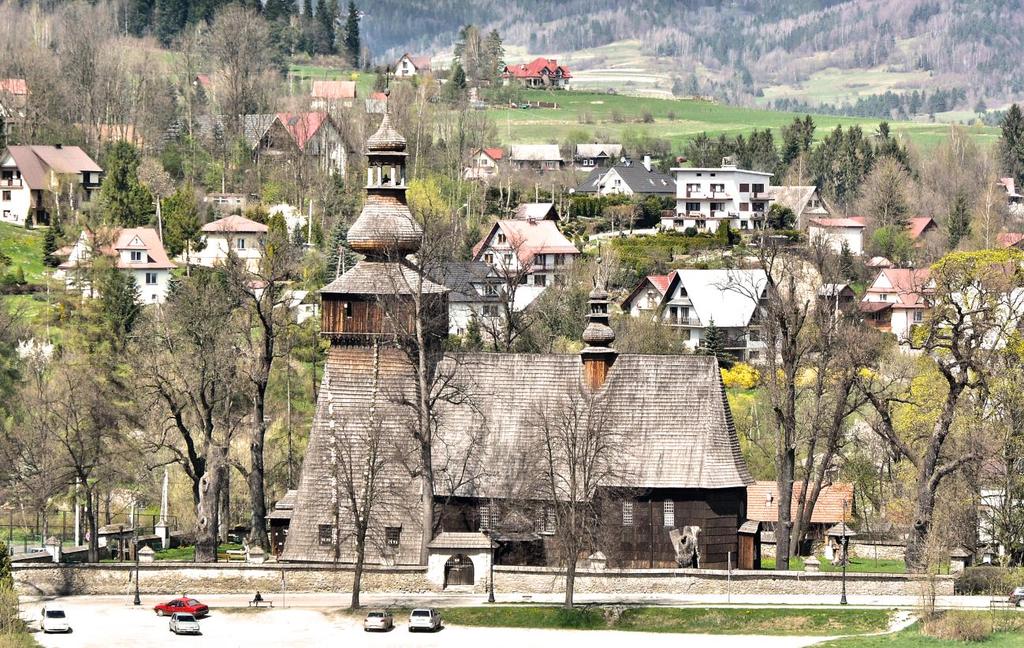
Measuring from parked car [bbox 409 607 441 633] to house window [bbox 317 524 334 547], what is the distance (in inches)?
300

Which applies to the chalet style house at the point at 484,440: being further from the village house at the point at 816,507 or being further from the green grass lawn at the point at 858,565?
the village house at the point at 816,507

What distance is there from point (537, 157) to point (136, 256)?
2806 inches

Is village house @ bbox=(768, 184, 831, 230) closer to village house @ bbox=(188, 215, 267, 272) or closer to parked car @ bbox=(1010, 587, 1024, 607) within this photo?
village house @ bbox=(188, 215, 267, 272)

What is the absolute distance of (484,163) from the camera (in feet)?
560

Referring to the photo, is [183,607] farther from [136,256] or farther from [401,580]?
[136,256]

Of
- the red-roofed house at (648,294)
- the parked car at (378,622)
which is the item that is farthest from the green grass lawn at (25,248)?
the parked car at (378,622)

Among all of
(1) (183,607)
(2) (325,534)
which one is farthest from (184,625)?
(2) (325,534)

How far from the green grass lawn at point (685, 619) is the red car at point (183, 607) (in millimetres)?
7236

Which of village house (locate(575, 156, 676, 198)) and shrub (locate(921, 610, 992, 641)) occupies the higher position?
village house (locate(575, 156, 676, 198))

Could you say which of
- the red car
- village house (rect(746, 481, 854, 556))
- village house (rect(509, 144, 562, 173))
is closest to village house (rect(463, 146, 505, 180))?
village house (rect(509, 144, 562, 173))

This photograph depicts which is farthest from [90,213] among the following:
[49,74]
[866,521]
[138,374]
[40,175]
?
[866,521]

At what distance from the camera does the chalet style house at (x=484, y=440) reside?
229 ft

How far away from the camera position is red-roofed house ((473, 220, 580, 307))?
434 feet

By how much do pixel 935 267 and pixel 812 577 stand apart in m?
16.6
